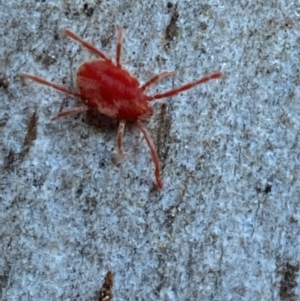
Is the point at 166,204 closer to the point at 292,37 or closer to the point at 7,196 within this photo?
the point at 7,196

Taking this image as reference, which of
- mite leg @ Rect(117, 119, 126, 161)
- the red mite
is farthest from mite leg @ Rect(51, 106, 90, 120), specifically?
mite leg @ Rect(117, 119, 126, 161)

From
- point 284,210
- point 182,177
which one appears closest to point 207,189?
point 182,177

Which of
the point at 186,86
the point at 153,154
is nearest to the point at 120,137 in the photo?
the point at 153,154

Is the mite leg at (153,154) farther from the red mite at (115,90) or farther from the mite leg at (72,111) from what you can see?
the mite leg at (72,111)

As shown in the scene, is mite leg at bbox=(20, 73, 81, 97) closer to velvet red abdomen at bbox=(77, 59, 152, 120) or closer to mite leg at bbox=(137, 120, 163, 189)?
velvet red abdomen at bbox=(77, 59, 152, 120)

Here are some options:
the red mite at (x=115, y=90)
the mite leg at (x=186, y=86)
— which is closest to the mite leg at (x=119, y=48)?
the red mite at (x=115, y=90)

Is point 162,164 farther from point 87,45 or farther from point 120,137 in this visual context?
point 87,45
